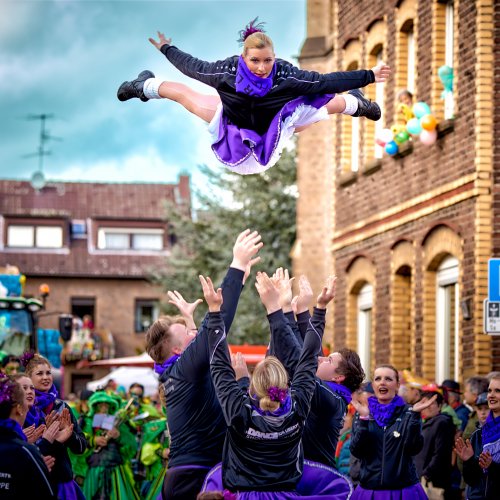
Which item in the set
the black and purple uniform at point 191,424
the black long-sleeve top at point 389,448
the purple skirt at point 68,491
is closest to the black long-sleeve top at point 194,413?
the black and purple uniform at point 191,424

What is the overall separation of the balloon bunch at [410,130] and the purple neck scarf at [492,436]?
10679 millimetres

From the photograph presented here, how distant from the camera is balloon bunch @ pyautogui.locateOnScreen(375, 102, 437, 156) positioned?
2277cm

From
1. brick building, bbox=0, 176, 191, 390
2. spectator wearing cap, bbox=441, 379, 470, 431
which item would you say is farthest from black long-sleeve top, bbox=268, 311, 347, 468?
brick building, bbox=0, 176, 191, 390

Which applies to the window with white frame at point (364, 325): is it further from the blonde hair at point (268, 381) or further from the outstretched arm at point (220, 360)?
the blonde hair at point (268, 381)

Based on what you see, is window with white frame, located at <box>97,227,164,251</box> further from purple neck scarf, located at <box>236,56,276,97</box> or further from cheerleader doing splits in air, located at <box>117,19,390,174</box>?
purple neck scarf, located at <box>236,56,276,97</box>

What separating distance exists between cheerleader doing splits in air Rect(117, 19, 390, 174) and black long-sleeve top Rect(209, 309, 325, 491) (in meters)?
1.70

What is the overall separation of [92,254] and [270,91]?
5796 centimetres

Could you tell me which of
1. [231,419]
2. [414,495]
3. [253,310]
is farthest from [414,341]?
[253,310]

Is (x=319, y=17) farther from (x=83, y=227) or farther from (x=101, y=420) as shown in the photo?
(x=83, y=227)

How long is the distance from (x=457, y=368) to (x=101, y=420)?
252 inches

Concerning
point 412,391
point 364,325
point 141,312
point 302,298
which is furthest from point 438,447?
point 141,312

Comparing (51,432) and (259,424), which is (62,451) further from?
(259,424)

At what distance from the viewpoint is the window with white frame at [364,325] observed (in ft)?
90.3

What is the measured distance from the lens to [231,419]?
32.5 feet
